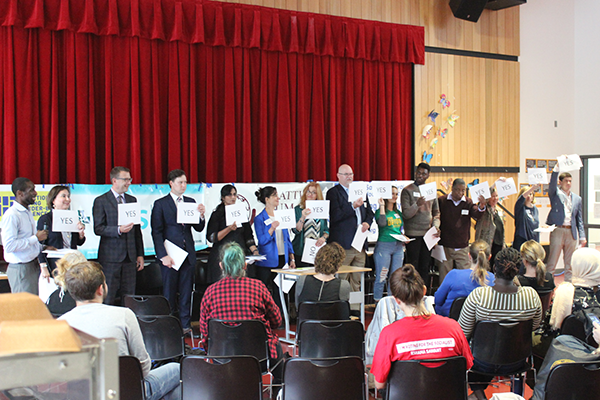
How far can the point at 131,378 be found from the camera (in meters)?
2.37

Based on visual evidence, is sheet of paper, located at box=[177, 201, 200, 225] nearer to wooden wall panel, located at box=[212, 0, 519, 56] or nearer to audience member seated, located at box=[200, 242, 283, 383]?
audience member seated, located at box=[200, 242, 283, 383]

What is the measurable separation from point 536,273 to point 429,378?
78.7 inches

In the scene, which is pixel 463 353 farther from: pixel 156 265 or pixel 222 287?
pixel 156 265

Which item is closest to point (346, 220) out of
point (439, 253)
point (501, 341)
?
point (439, 253)

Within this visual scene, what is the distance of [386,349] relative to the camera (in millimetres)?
2391

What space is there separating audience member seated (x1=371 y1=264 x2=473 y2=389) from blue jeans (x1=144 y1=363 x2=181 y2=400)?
117 centimetres

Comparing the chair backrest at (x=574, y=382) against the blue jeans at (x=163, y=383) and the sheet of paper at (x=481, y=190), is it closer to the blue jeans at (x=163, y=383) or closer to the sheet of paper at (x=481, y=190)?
the blue jeans at (x=163, y=383)

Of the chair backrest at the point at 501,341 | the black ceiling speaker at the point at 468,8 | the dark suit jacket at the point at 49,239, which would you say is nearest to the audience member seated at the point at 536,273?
the chair backrest at the point at 501,341

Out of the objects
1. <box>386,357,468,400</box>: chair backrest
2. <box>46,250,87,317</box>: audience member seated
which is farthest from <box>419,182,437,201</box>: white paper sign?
<box>46,250,87,317</box>: audience member seated

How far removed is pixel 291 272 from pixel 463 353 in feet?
8.48

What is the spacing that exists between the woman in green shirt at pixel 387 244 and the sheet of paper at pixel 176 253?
2450mm

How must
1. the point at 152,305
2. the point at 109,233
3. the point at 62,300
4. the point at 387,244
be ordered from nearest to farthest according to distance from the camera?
the point at 62,300 → the point at 152,305 → the point at 109,233 → the point at 387,244

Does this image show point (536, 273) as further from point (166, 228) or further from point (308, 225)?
point (166, 228)

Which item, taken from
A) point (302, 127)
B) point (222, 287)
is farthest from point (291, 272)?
point (302, 127)
